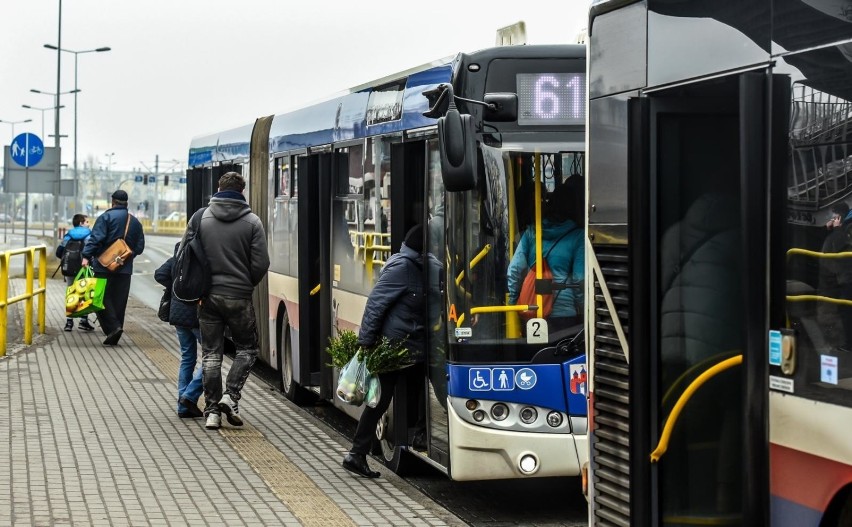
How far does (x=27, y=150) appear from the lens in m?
28.6

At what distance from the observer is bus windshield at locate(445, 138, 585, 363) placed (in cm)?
812

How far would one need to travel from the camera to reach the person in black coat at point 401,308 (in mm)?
9070

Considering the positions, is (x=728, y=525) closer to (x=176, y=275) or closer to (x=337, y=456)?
(x=337, y=456)

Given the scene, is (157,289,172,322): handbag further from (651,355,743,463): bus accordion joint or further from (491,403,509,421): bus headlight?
(651,355,743,463): bus accordion joint

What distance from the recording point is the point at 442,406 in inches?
344

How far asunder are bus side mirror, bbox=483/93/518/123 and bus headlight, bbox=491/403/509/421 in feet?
5.13

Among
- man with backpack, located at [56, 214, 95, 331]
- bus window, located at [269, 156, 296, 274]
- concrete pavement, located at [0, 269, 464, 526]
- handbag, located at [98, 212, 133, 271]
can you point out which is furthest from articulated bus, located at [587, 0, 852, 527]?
man with backpack, located at [56, 214, 95, 331]

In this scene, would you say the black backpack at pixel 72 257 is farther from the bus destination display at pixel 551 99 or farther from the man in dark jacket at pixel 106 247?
the bus destination display at pixel 551 99

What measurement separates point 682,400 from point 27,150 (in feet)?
82.6

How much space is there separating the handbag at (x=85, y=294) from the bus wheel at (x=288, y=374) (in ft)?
17.8

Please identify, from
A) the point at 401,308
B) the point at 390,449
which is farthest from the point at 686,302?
the point at 390,449

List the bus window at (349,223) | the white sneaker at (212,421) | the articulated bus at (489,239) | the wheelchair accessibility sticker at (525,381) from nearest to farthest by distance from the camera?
the articulated bus at (489,239) < the wheelchair accessibility sticker at (525,381) < the bus window at (349,223) < the white sneaker at (212,421)

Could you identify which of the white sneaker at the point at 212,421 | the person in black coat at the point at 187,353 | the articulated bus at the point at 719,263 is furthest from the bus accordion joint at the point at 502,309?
the person in black coat at the point at 187,353

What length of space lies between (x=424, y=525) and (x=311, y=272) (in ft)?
15.1
